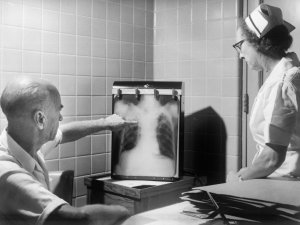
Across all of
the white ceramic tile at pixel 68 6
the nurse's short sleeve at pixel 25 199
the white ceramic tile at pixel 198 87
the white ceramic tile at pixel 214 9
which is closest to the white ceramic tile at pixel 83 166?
the white ceramic tile at pixel 198 87

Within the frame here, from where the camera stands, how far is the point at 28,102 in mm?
1265

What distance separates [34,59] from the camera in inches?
97.5

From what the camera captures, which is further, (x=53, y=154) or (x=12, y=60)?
(x=53, y=154)

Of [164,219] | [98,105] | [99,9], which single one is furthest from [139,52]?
[164,219]

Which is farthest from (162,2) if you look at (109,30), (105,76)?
(105,76)

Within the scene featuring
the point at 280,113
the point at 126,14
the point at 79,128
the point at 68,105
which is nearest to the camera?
the point at 280,113

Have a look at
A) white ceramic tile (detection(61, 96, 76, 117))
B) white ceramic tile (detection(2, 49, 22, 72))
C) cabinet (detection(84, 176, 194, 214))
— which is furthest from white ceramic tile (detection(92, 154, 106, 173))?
white ceramic tile (detection(2, 49, 22, 72))

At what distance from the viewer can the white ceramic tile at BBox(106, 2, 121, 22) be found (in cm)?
288

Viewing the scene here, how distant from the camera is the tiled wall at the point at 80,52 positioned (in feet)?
7.89

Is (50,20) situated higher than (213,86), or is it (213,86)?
(50,20)

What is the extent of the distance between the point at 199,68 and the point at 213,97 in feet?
0.83

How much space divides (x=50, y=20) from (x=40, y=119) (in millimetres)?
1422

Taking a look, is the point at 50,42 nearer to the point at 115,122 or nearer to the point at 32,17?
the point at 32,17

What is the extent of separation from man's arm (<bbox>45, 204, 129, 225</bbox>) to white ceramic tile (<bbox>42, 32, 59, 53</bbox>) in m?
1.73
